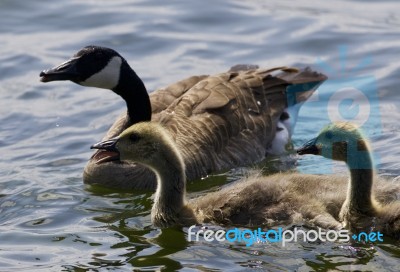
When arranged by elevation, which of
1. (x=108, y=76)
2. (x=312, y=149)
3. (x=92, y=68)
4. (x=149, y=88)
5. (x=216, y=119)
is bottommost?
(x=312, y=149)

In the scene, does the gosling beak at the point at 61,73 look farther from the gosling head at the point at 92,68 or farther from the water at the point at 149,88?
the water at the point at 149,88

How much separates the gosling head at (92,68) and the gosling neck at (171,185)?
212 cm

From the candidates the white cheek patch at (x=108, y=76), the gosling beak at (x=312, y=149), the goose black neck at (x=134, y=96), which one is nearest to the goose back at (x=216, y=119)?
the goose black neck at (x=134, y=96)

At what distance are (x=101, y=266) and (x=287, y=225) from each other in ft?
5.66

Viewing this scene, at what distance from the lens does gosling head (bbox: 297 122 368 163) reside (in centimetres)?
920

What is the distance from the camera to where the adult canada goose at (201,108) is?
1159 cm

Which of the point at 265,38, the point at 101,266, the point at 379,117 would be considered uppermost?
the point at 265,38

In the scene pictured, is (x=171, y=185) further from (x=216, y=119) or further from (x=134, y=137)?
(x=216, y=119)

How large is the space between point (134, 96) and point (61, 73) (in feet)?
3.08

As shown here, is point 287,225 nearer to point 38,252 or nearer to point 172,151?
point 172,151

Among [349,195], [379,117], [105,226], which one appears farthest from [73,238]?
[379,117]

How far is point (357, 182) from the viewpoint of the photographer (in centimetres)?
911

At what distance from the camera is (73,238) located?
33.1 ft

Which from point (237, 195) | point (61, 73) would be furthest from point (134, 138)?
point (61, 73)
